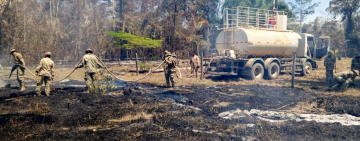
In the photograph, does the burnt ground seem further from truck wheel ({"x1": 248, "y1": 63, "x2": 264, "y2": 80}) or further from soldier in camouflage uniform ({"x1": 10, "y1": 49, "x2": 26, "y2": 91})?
truck wheel ({"x1": 248, "y1": 63, "x2": 264, "y2": 80})

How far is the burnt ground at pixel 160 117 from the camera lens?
16.6ft

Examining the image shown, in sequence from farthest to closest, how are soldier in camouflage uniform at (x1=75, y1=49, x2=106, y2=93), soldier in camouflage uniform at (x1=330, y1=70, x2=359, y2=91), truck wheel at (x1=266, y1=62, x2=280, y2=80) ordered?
truck wheel at (x1=266, y1=62, x2=280, y2=80) < soldier in camouflage uniform at (x1=330, y1=70, x2=359, y2=91) < soldier in camouflage uniform at (x1=75, y1=49, x2=106, y2=93)

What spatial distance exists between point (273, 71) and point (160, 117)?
10.6 metres

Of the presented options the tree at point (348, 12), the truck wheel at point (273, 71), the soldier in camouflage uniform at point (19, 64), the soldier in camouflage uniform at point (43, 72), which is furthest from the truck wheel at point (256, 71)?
the tree at point (348, 12)

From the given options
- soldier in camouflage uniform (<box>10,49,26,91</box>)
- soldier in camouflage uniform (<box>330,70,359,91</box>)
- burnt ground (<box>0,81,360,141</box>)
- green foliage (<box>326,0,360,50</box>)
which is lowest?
burnt ground (<box>0,81,360,141</box>)

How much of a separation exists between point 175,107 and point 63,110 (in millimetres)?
3037

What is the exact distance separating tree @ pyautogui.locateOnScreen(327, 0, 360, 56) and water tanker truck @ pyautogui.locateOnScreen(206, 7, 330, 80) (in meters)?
22.8

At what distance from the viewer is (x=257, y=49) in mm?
13820

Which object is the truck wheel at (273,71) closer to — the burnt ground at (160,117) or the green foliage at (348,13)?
the burnt ground at (160,117)

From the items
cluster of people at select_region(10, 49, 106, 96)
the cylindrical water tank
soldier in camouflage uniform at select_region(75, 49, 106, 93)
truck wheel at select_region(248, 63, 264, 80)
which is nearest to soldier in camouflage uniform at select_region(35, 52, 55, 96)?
cluster of people at select_region(10, 49, 106, 96)

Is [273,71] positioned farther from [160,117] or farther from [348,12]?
[348,12]

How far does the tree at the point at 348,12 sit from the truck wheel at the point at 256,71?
27.0 meters

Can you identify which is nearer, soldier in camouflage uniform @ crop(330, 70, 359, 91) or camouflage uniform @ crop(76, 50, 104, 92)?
camouflage uniform @ crop(76, 50, 104, 92)

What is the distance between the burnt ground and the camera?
506cm
